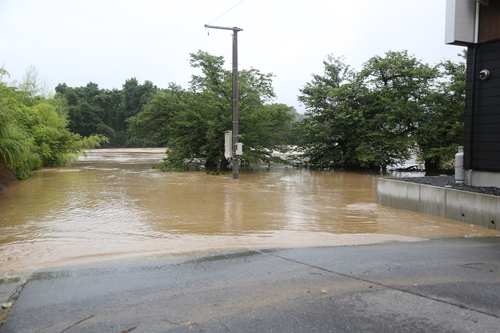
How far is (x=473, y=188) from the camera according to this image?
9312mm

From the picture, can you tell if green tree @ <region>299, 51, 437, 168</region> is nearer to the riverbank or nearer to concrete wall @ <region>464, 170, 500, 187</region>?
concrete wall @ <region>464, 170, 500, 187</region>

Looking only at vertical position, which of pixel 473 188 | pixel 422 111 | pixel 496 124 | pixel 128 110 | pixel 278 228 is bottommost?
pixel 278 228

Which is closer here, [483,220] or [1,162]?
[483,220]

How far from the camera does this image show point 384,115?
2159 cm

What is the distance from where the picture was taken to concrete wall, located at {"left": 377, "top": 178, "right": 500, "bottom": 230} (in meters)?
7.68

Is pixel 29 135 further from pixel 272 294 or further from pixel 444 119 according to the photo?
pixel 444 119

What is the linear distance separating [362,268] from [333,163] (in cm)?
2123

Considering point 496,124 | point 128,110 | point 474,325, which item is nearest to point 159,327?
point 474,325

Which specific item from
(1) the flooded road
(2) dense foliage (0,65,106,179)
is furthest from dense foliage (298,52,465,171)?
(2) dense foliage (0,65,106,179)

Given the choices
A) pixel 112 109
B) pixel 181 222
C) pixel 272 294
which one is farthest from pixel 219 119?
pixel 112 109

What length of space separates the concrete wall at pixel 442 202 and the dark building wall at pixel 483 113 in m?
1.83

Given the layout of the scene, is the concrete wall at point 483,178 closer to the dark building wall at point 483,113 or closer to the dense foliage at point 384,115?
the dark building wall at point 483,113

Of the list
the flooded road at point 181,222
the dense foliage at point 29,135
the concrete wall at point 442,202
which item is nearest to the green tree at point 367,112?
the flooded road at point 181,222

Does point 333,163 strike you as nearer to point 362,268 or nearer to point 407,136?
point 407,136
